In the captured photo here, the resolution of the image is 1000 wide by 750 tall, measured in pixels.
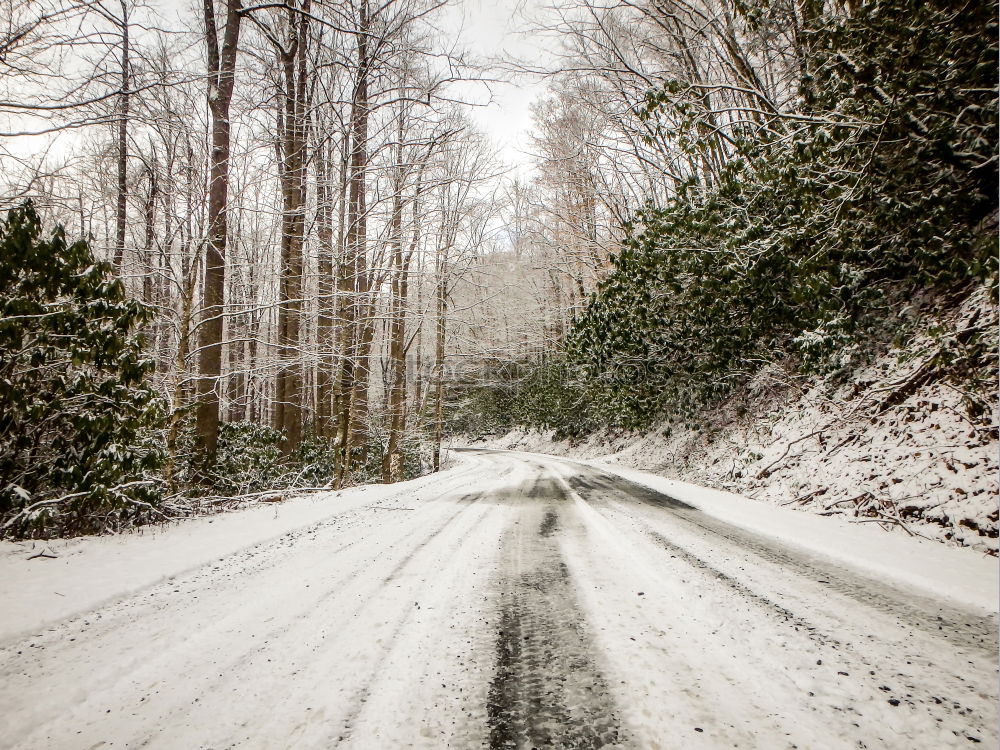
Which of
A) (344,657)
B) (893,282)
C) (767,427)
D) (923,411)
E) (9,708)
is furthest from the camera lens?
(767,427)

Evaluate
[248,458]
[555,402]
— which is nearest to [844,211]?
[248,458]

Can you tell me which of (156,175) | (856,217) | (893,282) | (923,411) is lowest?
(923,411)

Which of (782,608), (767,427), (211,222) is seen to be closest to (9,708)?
(782,608)

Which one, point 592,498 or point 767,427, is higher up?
point 767,427

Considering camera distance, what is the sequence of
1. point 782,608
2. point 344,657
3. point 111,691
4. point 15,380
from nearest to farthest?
point 111,691 < point 344,657 < point 782,608 < point 15,380

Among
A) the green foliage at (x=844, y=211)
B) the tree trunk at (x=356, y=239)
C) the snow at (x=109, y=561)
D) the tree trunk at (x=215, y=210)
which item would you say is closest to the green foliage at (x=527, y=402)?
the green foliage at (x=844, y=211)

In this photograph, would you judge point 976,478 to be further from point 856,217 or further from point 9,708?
point 9,708

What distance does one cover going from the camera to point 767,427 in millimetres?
8570

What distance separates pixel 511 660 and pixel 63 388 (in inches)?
193

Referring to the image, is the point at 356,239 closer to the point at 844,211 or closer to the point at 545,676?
the point at 844,211

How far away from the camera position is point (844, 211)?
18.2 ft

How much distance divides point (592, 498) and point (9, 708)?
553 cm

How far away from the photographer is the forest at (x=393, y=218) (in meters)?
4.14

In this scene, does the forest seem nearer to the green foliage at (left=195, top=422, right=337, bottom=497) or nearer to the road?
the green foliage at (left=195, top=422, right=337, bottom=497)
